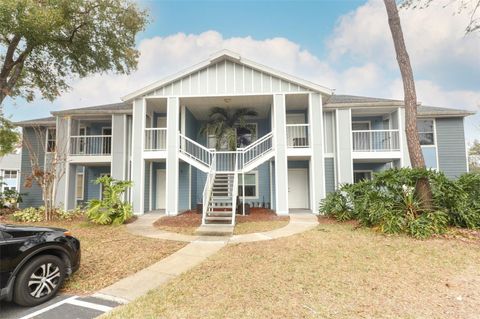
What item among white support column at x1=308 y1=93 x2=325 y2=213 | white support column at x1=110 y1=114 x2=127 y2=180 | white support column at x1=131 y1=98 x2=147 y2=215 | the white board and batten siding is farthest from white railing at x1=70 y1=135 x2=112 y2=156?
white support column at x1=308 y1=93 x2=325 y2=213

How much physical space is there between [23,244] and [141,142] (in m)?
8.97

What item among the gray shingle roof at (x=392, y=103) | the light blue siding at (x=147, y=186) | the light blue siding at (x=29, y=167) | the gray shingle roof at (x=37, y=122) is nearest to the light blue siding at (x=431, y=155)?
the gray shingle roof at (x=392, y=103)

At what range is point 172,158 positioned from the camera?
11906 millimetres

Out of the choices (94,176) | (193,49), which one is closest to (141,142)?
(94,176)

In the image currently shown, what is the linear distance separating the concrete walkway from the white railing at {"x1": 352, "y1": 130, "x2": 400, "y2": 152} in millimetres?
5119

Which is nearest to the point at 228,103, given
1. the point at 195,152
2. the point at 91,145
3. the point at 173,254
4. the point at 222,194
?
the point at 195,152

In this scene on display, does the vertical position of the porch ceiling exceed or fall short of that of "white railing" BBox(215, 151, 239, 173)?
it exceeds it

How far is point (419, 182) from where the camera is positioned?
810cm

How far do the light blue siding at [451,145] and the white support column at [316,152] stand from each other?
7944 millimetres

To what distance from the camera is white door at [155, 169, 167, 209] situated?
14.4m

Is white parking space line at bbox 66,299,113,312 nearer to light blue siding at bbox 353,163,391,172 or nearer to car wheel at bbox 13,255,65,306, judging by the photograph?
car wheel at bbox 13,255,65,306

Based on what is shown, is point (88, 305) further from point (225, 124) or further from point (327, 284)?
point (225, 124)

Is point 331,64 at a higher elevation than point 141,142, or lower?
higher

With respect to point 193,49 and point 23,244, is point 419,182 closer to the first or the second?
point 23,244
